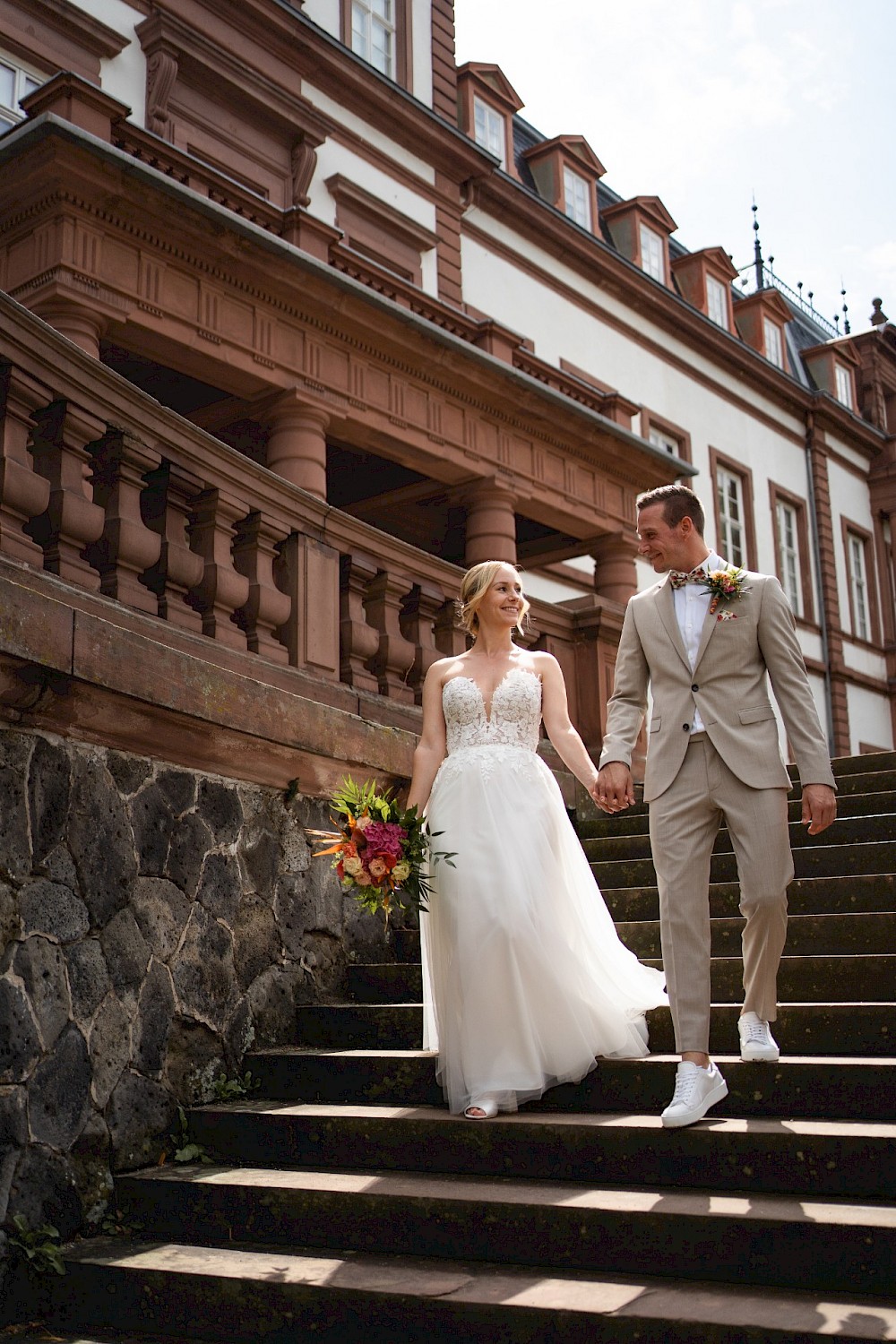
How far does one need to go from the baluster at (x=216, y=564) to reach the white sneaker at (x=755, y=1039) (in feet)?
10.5

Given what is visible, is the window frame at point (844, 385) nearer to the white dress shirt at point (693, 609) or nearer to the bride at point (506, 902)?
the bride at point (506, 902)

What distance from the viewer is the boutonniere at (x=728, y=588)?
4.58 meters

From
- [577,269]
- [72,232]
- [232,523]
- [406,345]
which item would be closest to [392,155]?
[577,269]

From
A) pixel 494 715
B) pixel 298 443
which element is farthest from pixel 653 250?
pixel 494 715

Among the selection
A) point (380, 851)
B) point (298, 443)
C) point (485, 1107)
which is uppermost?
point (298, 443)

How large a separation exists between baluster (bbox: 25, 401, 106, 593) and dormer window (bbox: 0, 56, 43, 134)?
24.8 ft

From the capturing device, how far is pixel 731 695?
452cm

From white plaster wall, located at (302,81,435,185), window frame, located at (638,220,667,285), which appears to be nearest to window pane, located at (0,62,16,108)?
white plaster wall, located at (302,81,435,185)

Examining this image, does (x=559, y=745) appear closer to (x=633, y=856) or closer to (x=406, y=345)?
(x=633, y=856)

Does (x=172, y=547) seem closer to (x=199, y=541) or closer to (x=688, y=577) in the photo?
(x=199, y=541)

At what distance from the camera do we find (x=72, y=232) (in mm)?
8797

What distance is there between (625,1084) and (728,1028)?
467 mm

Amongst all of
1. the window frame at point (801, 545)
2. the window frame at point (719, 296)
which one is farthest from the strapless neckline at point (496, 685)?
the window frame at point (719, 296)

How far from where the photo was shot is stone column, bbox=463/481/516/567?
12219 mm
